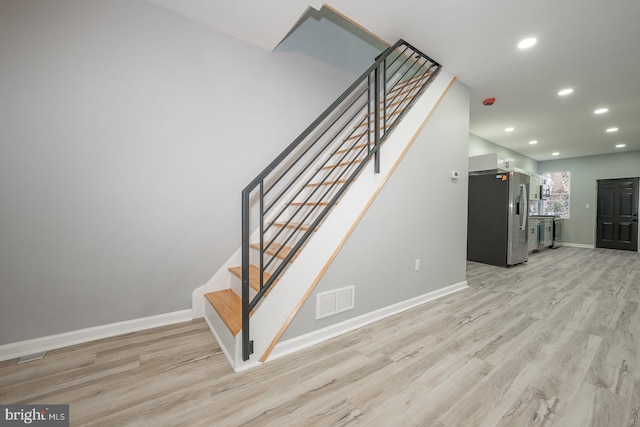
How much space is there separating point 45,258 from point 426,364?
2921 mm

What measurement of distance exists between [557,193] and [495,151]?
12.6ft

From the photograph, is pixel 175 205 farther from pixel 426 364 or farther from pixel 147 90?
pixel 426 364

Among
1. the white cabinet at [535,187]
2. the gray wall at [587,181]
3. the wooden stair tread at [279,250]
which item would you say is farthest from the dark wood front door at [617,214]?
the wooden stair tread at [279,250]

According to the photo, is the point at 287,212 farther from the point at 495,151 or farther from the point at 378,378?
the point at 495,151

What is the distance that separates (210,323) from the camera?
7.47 feet

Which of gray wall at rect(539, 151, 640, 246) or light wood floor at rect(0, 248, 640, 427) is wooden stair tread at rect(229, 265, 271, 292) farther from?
gray wall at rect(539, 151, 640, 246)

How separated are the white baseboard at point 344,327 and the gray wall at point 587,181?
311 inches

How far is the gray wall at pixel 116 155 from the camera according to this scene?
182 centimetres

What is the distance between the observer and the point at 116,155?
6.90 ft

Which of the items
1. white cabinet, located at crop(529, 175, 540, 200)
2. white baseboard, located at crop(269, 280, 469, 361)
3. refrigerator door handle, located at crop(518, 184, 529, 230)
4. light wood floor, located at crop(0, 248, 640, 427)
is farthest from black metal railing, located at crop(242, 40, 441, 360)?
white cabinet, located at crop(529, 175, 540, 200)

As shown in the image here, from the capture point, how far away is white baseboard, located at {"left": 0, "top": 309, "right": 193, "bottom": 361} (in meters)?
1.82

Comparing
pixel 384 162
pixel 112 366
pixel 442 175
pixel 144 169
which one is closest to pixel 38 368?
pixel 112 366

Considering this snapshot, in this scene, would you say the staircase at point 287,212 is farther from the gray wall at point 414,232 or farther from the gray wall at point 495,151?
the gray wall at point 495,151

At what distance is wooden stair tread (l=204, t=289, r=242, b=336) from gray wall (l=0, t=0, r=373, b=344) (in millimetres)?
252
